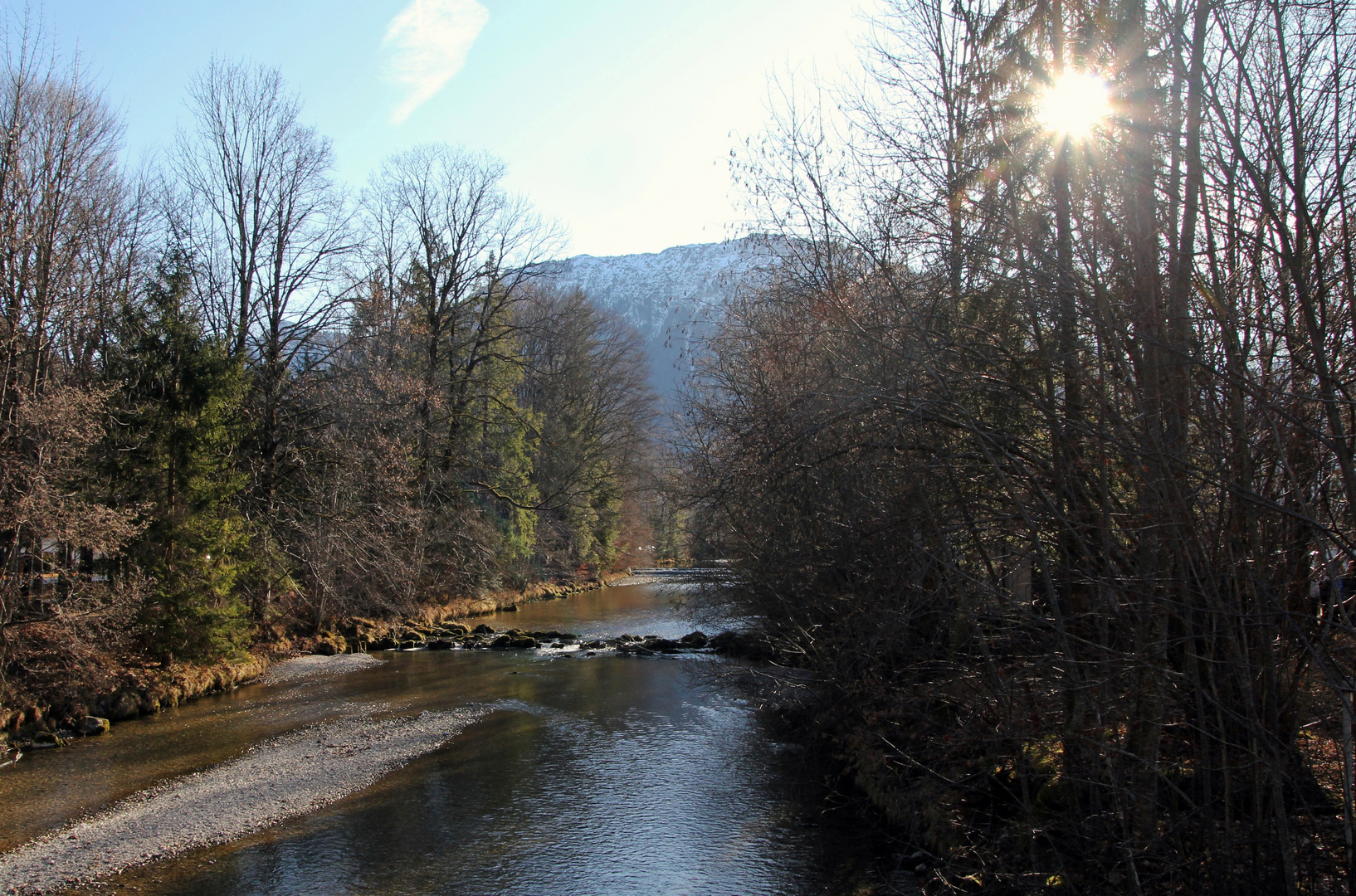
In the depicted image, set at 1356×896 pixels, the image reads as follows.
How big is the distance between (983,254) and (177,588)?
48.5 ft

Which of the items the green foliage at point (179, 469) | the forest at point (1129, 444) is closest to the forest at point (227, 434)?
the green foliage at point (179, 469)

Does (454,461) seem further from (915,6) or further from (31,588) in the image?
(915,6)

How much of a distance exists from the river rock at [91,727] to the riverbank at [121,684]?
1.6 inches

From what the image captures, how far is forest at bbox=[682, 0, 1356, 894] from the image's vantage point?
4.31 m

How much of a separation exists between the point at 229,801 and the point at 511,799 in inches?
129

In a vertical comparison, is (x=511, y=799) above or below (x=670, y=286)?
below

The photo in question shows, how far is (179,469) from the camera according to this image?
52.9 ft

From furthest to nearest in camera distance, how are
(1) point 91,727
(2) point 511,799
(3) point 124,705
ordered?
(3) point 124,705
(1) point 91,727
(2) point 511,799

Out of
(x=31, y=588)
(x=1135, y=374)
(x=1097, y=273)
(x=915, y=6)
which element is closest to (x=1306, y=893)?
(x=1135, y=374)

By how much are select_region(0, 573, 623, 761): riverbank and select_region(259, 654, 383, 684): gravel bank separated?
27cm

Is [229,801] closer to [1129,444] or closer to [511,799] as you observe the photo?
[511,799]

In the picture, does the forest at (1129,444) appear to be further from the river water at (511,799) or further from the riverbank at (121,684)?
the riverbank at (121,684)

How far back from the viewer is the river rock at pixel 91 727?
1274 centimetres

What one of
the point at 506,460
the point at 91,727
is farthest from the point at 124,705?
the point at 506,460
